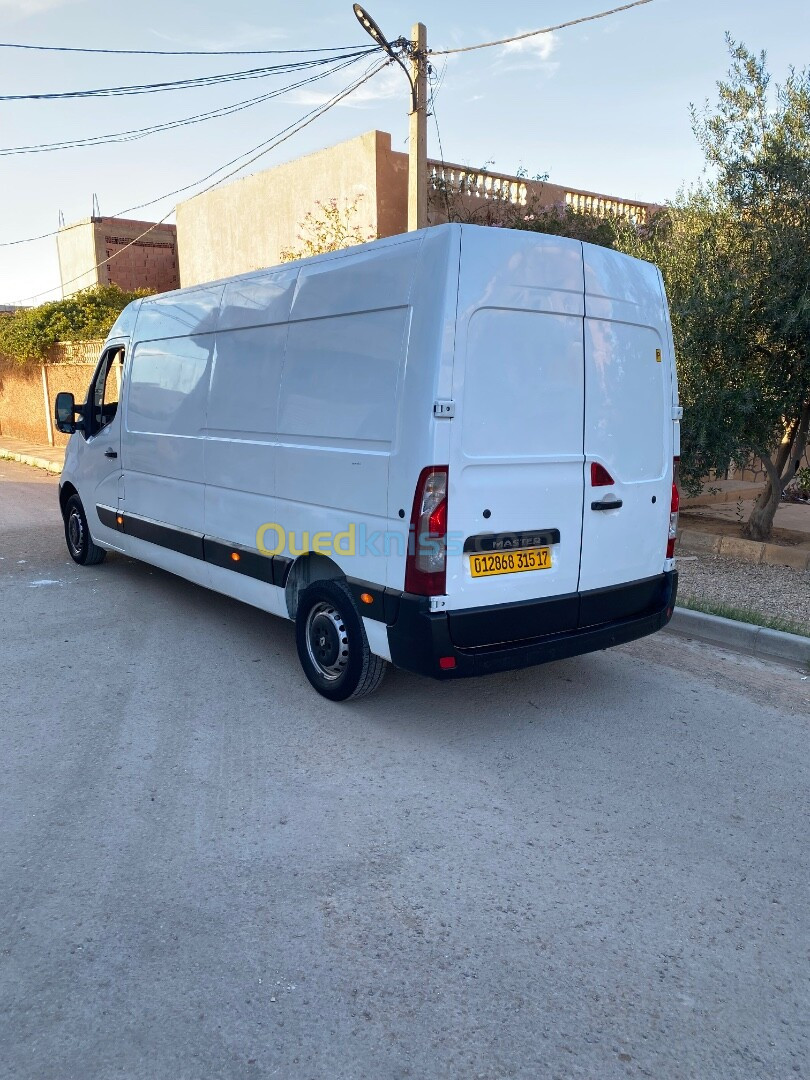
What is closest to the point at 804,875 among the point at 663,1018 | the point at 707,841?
the point at 707,841

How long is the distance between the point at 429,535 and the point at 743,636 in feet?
10.1

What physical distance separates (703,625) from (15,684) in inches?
183

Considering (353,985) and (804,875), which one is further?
(804,875)

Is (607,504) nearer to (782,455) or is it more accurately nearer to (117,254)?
(782,455)

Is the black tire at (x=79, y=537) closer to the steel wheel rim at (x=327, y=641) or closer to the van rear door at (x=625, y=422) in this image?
the steel wheel rim at (x=327, y=641)

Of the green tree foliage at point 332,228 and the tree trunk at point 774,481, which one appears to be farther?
the green tree foliage at point 332,228

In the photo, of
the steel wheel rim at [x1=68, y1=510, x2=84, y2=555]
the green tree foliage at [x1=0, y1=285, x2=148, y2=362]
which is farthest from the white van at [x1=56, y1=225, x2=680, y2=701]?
the green tree foliage at [x1=0, y1=285, x2=148, y2=362]

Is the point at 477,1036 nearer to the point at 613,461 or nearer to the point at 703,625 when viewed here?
the point at 613,461

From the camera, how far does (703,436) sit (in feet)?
25.9

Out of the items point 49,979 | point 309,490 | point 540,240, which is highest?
point 540,240

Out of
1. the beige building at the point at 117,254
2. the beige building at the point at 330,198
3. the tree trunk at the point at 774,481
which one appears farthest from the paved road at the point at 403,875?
the beige building at the point at 117,254

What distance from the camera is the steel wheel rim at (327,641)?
4.66m

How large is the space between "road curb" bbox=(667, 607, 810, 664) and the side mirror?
17.5 ft

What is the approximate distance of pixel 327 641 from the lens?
15.7 ft
